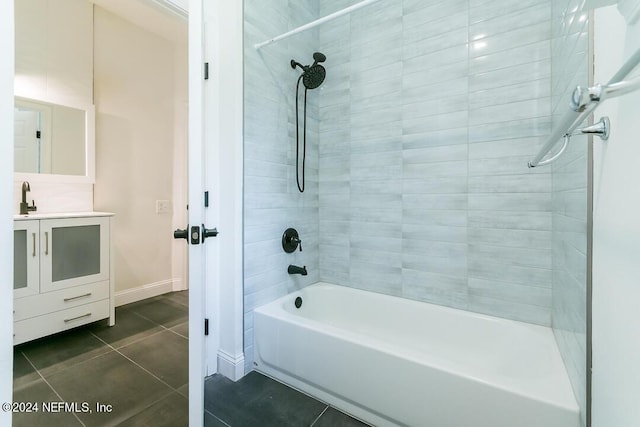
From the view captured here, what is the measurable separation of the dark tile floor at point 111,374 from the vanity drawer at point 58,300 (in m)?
0.25

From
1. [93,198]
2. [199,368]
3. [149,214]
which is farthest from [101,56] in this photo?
[199,368]

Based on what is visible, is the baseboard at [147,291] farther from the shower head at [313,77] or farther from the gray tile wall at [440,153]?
the shower head at [313,77]

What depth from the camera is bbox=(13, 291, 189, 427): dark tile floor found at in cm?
126

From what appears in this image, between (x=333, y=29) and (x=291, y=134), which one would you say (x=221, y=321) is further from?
(x=333, y=29)

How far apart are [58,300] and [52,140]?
4.32 ft

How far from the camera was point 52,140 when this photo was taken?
86.4 inches

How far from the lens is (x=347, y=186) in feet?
6.61

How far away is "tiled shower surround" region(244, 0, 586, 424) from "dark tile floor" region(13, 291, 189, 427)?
497mm

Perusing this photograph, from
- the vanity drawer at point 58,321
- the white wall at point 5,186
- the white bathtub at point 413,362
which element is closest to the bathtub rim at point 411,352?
the white bathtub at point 413,362

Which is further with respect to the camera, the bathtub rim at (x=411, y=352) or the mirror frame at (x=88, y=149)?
the mirror frame at (x=88, y=149)

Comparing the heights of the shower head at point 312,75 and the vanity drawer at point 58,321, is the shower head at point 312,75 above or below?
above

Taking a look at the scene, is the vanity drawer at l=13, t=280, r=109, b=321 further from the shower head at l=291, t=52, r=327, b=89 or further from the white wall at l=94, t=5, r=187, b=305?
the shower head at l=291, t=52, r=327, b=89

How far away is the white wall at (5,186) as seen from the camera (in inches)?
22.4

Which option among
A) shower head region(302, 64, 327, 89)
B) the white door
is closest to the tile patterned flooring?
the white door
